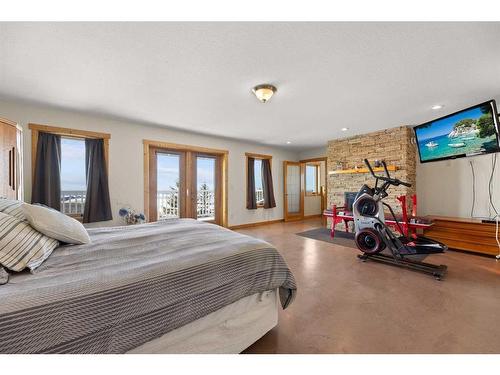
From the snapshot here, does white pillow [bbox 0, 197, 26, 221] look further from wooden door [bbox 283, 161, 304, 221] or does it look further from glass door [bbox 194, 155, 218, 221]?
wooden door [bbox 283, 161, 304, 221]

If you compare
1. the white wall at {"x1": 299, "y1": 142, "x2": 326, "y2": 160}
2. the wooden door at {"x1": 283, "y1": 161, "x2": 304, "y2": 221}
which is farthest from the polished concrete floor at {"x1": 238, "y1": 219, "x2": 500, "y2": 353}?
the white wall at {"x1": 299, "y1": 142, "x2": 326, "y2": 160}

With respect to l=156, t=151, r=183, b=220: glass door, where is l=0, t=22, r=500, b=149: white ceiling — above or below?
above

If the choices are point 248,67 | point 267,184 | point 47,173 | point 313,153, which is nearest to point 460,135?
point 248,67

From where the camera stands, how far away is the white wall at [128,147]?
3.19m

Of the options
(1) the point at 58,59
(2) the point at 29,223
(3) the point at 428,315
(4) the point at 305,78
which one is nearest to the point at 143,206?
(1) the point at 58,59

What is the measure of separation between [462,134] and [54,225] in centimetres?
460

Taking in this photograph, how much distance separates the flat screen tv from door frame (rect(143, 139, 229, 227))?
4005 mm

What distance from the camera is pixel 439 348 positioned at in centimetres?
142

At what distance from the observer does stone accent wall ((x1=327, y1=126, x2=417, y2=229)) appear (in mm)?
4289

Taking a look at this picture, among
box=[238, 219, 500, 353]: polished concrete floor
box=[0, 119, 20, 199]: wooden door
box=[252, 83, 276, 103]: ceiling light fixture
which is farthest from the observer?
box=[252, 83, 276, 103]: ceiling light fixture

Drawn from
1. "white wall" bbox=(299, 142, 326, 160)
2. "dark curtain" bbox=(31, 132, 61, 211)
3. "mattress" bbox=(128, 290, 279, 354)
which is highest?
"white wall" bbox=(299, 142, 326, 160)

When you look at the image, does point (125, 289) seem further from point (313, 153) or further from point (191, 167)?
point (313, 153)

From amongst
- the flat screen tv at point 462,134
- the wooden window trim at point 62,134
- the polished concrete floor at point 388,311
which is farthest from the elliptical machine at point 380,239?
the wooden window trim at point 62,134

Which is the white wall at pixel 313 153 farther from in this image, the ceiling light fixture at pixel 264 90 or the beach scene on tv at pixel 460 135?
the ceiling light fixture at pixel 264 90
